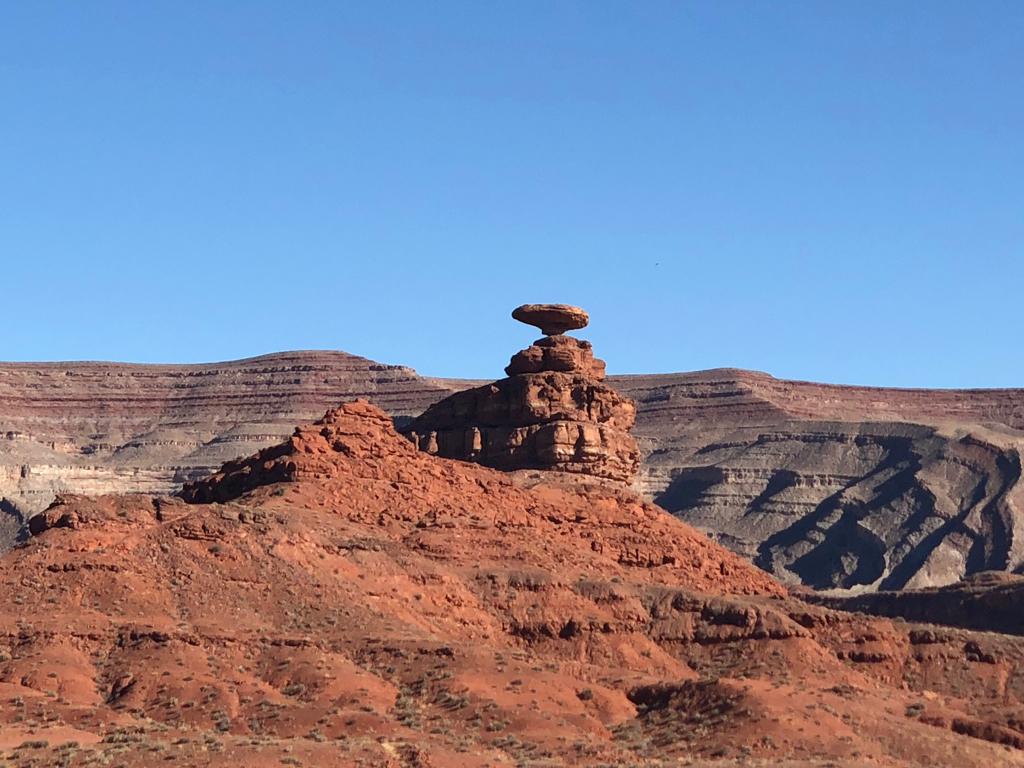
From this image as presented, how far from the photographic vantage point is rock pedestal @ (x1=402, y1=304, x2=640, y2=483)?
70.1 meters

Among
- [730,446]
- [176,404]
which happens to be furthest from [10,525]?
[730,446]

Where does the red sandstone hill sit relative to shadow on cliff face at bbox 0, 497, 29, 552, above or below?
below

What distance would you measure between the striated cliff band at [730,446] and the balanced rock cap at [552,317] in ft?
186

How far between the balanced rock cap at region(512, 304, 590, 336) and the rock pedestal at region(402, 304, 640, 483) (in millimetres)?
71

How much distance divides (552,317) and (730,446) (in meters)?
95.4

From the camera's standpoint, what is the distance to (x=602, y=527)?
61344 millimetres

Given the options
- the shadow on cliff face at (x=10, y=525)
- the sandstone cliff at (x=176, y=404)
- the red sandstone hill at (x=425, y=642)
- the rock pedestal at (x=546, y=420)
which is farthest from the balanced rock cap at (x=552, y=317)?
the sandstone cliff at (x=176, y=404)

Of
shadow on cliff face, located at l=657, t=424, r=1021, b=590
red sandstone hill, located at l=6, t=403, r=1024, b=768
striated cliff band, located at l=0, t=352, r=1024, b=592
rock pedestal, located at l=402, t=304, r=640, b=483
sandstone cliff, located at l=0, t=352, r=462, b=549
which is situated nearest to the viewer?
red sandstone hill, located at l=6, t=403, r=1024, b=768

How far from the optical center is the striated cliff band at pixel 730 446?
5384 inches

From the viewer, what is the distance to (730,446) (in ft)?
554

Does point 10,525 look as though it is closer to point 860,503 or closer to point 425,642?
point 860,503

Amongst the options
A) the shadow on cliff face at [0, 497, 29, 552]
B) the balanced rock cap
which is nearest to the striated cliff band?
the shadow on cliff face at [0, 497, 29, 552]

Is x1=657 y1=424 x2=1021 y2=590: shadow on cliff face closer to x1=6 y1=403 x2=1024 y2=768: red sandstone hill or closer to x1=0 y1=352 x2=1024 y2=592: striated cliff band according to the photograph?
x1=0 y1=352 x2=1024 y2=592: striated cliff band

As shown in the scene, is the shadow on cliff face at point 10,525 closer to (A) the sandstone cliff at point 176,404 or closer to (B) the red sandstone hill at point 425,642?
(A) the sandstone cliff at point 176,404
